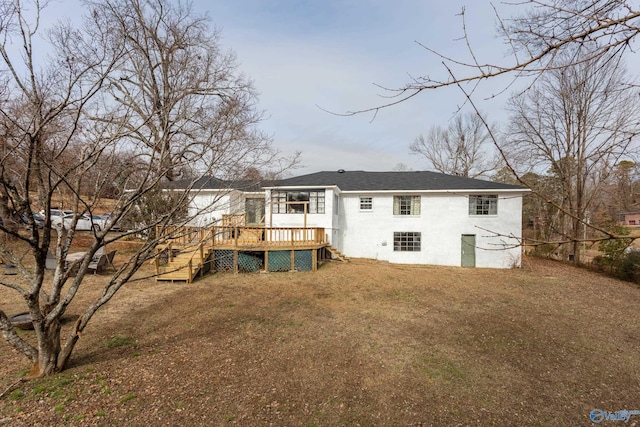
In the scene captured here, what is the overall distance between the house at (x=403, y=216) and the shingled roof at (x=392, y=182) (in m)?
0.05

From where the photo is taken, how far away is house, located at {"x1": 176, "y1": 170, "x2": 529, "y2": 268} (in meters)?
14.4

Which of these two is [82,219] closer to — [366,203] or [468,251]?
[366,203]

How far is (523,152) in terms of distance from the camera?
19359mm

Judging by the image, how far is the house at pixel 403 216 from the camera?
14.4 meters

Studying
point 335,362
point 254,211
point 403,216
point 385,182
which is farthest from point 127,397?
point 385,182

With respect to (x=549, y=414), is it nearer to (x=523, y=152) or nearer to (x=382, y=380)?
(x=382, y=380)

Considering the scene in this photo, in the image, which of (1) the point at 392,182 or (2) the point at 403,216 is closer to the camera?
(2) the point at 403,216

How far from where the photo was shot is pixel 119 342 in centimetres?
541

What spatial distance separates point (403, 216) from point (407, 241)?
4.42ft

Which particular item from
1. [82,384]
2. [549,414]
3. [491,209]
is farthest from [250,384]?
[491,209]

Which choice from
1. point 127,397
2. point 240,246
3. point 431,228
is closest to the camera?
point 127,397

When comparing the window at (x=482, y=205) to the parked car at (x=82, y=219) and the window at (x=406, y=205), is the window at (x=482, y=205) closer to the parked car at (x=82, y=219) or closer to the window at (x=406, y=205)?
the window at (x=406, y=205)

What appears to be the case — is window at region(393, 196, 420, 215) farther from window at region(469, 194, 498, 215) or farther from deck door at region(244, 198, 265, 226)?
deck door at region(244, 198, 265, 226)

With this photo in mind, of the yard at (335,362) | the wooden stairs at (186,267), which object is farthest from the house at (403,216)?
the yard at (335,362)
